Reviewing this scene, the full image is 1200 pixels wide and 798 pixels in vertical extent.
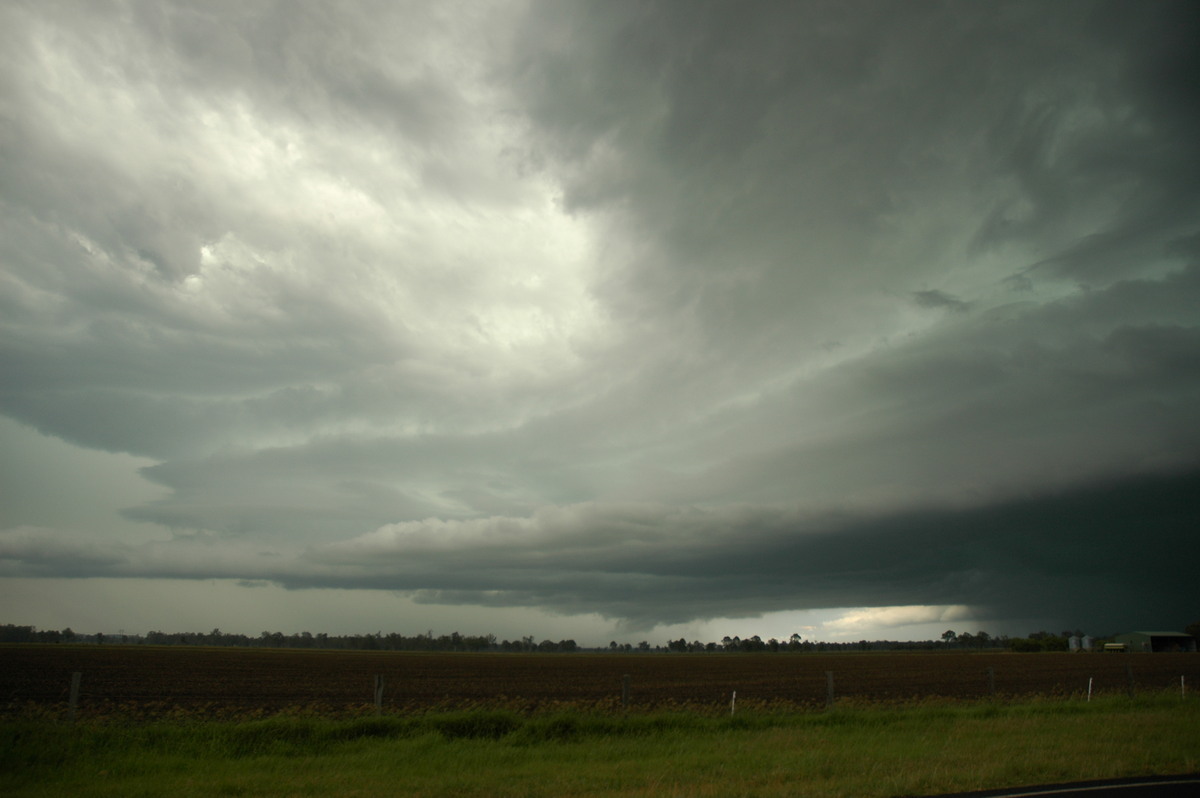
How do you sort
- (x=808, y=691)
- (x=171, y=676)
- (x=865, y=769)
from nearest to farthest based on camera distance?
(x=865, y=769) → (x=808, y=691) → (x=171, y=676)

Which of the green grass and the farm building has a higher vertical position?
the green grass

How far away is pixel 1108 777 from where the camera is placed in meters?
12.6

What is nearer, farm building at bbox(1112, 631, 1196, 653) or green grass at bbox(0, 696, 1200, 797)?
green grass at bbox(0, 696, 1200, 797)

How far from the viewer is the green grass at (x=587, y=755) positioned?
12453 millimetres

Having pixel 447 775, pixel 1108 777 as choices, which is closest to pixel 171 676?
pixel 447 775

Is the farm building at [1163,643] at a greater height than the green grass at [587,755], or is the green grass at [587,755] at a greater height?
the green grass at [587,755]

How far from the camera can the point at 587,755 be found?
640 inches

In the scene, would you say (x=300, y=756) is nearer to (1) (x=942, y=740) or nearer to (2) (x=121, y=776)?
(2) (x=121, y=776)

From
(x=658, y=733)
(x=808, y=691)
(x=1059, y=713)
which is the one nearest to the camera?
(x=658, y=733)

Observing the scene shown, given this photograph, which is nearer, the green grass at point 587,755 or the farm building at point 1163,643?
the green grass at point 587,755

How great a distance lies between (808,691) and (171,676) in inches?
2131

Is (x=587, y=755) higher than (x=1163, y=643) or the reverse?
higher

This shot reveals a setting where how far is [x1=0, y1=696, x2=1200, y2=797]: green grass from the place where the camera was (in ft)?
40.9

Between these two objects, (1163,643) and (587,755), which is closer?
(587,755)
